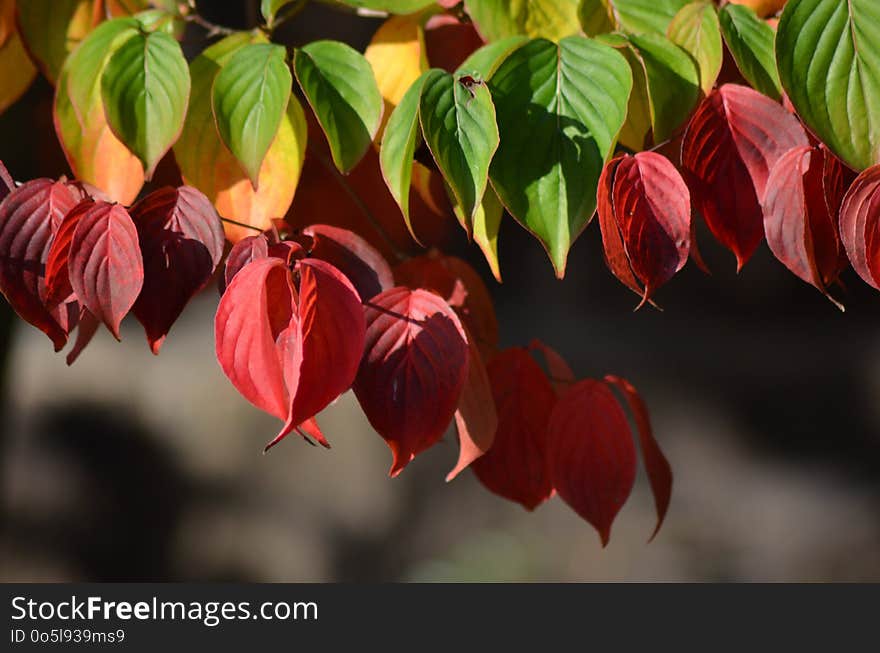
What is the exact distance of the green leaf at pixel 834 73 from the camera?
58 cm

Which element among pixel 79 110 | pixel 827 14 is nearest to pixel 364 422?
pixel 79 110

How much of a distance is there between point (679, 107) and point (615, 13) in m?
0.11

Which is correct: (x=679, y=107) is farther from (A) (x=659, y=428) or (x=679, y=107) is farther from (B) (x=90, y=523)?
(B) (x=90, y=523)

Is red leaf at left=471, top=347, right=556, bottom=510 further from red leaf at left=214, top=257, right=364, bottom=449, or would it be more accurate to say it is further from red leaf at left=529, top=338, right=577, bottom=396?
red leaf at left=214, top=257, right=364, bottom=449

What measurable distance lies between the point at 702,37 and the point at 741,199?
0.11 meters

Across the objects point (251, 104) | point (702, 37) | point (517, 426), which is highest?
point (702, 37)

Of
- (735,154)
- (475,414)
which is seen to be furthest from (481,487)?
(735,154)

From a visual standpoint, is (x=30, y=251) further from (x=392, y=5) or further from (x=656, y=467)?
(x=656, y=467)

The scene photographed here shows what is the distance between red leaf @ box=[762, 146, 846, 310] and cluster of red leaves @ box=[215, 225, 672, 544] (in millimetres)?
213

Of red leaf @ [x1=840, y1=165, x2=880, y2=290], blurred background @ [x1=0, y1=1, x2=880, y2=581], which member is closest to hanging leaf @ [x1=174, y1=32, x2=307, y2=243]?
red leaf @ [x1=840, y1=165, x2=880, y2=290]

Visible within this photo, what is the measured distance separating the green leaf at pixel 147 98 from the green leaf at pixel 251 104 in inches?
1.1

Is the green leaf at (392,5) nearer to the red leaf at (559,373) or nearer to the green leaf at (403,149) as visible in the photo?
the green leaf at (403,149)

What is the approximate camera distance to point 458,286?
0.87 meters

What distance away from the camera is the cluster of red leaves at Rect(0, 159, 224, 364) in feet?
2.01
